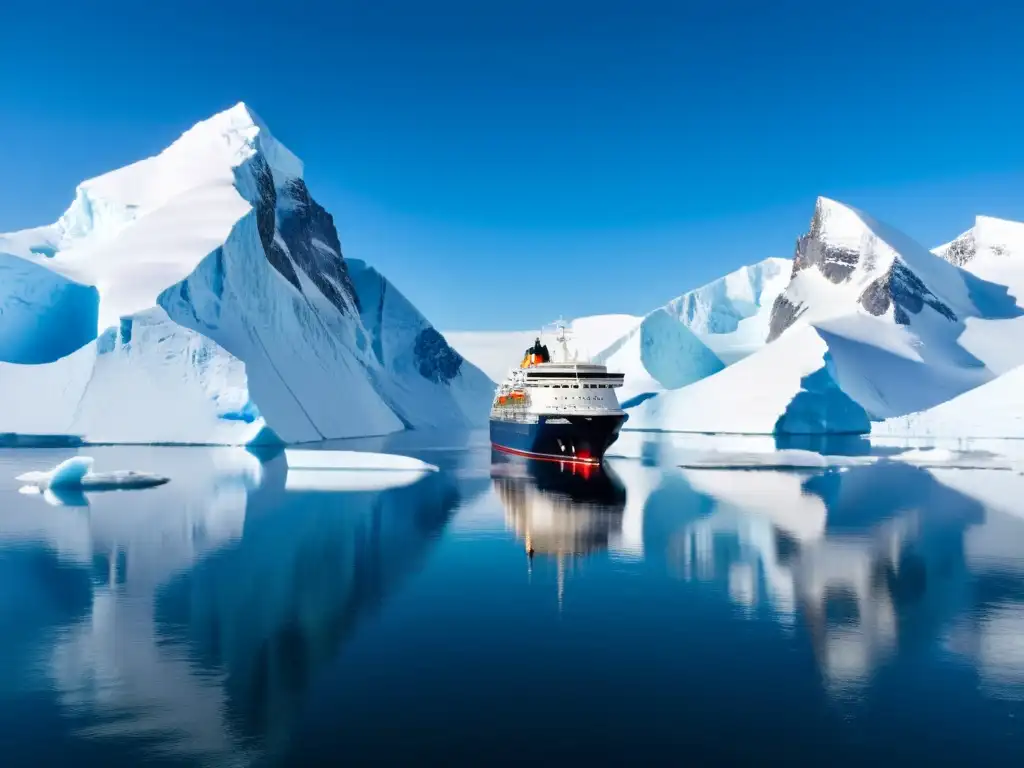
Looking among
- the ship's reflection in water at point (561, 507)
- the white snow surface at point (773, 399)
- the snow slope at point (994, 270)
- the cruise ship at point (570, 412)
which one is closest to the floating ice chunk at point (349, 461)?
the ship's reflection in water at point (561, 507)

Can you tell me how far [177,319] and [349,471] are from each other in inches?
762

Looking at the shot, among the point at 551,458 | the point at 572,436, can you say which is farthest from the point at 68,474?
the point at 551,458

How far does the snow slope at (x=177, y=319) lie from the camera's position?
41156 millimetres

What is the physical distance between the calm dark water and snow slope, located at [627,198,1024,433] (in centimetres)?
4683

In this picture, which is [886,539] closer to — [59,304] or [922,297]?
[59,304]

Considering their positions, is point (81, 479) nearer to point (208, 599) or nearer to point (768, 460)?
point (208, 599)

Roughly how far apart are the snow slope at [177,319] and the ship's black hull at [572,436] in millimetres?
13945

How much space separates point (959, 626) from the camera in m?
10.7

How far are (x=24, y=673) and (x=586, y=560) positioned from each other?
896 cm

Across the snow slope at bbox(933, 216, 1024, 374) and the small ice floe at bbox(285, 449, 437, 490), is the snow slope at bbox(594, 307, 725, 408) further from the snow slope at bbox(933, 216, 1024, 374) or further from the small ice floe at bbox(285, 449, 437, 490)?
the small ice floe at bbox(285, 449, 437, 490)

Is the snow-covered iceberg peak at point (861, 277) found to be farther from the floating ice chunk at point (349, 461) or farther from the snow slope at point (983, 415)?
the floating ice chunk at point (349, 461)

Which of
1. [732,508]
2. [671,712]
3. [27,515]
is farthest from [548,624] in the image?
[27,515]

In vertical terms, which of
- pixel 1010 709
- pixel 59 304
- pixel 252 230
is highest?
pixel 252 230

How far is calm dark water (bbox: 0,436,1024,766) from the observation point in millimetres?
7254
